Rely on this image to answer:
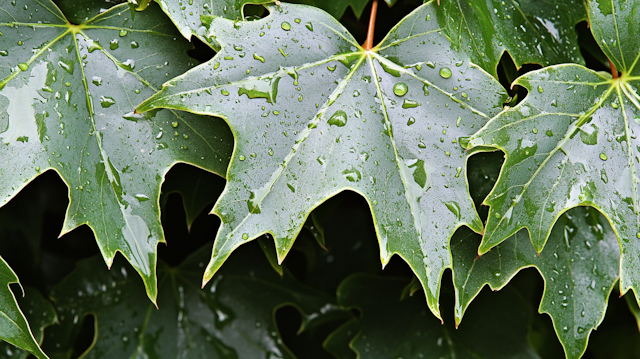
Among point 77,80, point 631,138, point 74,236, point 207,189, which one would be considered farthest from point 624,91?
point 74,236

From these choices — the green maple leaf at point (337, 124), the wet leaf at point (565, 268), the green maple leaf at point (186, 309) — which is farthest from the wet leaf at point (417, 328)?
the green maple leaf at point (337, 124)

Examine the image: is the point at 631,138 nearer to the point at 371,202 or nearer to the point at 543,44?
the point at 543,44

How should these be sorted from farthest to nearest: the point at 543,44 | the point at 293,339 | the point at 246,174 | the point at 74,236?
the point at 293,339 < the point at 74,236 < the point at 543,44 < the point at 246,174

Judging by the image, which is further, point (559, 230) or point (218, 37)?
point (559, 230)

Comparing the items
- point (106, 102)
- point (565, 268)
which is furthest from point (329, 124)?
point (565, 268)

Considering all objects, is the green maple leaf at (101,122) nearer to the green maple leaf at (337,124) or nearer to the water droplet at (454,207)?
the green maple leaf at (337,124)

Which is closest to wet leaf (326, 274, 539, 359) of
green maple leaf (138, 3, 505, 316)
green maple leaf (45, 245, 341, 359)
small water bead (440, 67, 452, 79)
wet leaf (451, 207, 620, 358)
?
green maple leaf (45, 245, 341, 359)
